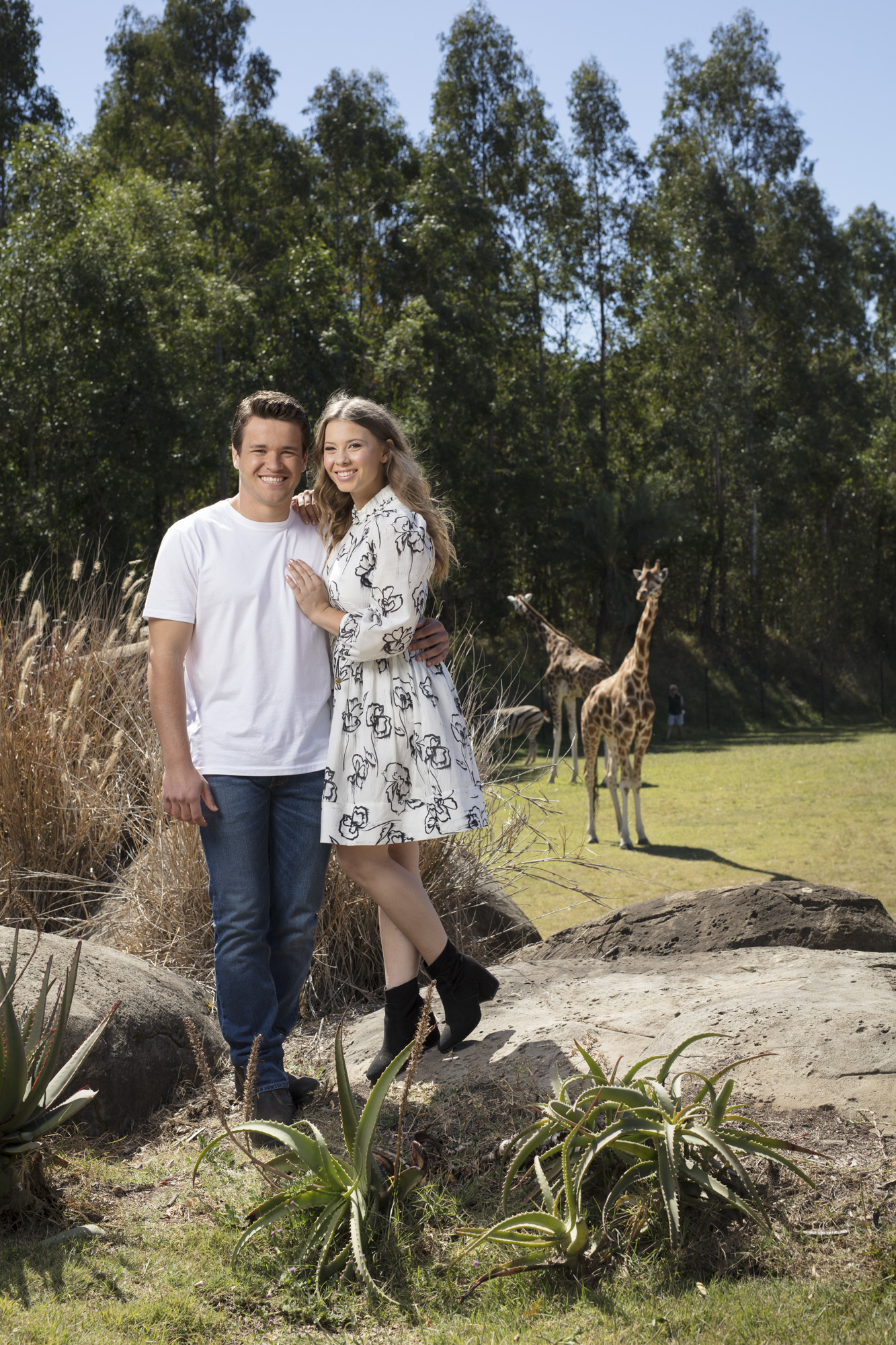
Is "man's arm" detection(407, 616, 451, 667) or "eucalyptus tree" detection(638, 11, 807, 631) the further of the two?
"eucalyptus tree" detection(638, 11, 807, 631)

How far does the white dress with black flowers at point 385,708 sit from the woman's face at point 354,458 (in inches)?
2.0

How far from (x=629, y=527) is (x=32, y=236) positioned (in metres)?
13.4

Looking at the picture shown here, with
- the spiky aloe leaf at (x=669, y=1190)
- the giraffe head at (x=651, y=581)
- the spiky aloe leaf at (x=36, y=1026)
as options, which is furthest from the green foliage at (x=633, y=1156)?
the giraffe head at (x=651, y=581)

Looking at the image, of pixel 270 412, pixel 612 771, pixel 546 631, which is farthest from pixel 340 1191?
pixel 546 631

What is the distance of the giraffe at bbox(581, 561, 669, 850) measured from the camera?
9.48 m

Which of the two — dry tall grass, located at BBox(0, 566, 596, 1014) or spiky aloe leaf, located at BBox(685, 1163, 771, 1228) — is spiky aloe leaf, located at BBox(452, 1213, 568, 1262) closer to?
spiky aloe leaf, located at BBox(685, 1163, 771, 1228)

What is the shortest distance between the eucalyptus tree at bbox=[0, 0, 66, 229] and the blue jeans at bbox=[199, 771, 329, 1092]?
2356cm

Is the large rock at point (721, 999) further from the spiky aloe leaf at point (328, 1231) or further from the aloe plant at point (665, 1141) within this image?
the spiky aloe leaf at point (328, 1231)

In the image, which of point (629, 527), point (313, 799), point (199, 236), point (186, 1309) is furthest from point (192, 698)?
point (199, 236)

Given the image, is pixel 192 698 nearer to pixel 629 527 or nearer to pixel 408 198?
pixel 629 527

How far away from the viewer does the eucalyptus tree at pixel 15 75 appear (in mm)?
23234

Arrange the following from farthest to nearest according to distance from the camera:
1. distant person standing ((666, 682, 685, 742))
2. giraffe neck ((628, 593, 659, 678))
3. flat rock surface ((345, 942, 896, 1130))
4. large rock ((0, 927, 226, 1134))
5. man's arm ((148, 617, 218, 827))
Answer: distant person standing ((666, 682, 685, 742)), giraffe neck ((628, 593, 659, 678)), large rock ((0, 927, 226, 1134)), man's arm ((148, 617, 218, 827)), flat rock surface ((345, 942, 896, 1130))

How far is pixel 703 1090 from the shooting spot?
248 cm

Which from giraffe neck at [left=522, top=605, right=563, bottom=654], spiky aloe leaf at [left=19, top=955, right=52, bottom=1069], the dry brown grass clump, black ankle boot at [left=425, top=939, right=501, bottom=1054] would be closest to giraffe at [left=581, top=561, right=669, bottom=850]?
giraffe neck at [left=522, top=605, right=563, bottom=654]
